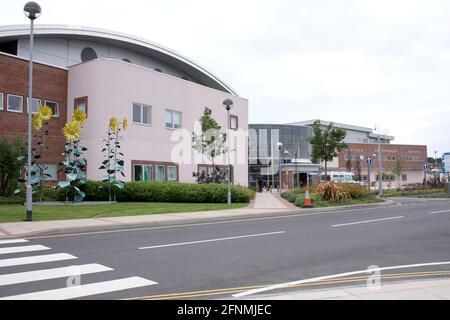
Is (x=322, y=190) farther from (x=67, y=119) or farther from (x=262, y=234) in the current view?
(x=67, y=119)

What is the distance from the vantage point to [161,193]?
938 inches

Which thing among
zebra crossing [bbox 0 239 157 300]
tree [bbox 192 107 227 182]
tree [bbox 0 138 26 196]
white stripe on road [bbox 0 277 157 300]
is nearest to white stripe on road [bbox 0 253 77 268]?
zebra crossing [bbox 0 239 157 300]

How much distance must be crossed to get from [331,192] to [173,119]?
12.9m

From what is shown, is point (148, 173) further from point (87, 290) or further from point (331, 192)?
point (87, 290)

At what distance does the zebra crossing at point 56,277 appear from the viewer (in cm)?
614

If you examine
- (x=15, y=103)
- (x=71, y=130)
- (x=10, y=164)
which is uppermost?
(x=15, y=103)

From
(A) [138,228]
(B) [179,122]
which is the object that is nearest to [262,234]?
(A) [138,228]

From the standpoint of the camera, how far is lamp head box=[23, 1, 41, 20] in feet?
47.5

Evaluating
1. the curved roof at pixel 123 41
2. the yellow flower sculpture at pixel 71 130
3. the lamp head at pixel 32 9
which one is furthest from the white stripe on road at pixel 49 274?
the curved roof at pixel 123 41

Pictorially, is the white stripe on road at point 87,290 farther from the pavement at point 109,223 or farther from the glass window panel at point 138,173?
the glass window panel at point 138,173

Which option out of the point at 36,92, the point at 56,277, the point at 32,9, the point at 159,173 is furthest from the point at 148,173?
the point at 56,277

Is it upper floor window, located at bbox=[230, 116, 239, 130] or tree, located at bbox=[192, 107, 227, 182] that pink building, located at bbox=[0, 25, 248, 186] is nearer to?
upper floor window, located at bbox=[230, 116, 239, 130]

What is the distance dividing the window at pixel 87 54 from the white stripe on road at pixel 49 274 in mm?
28266

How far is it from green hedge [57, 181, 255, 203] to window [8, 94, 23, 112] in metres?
6.86
